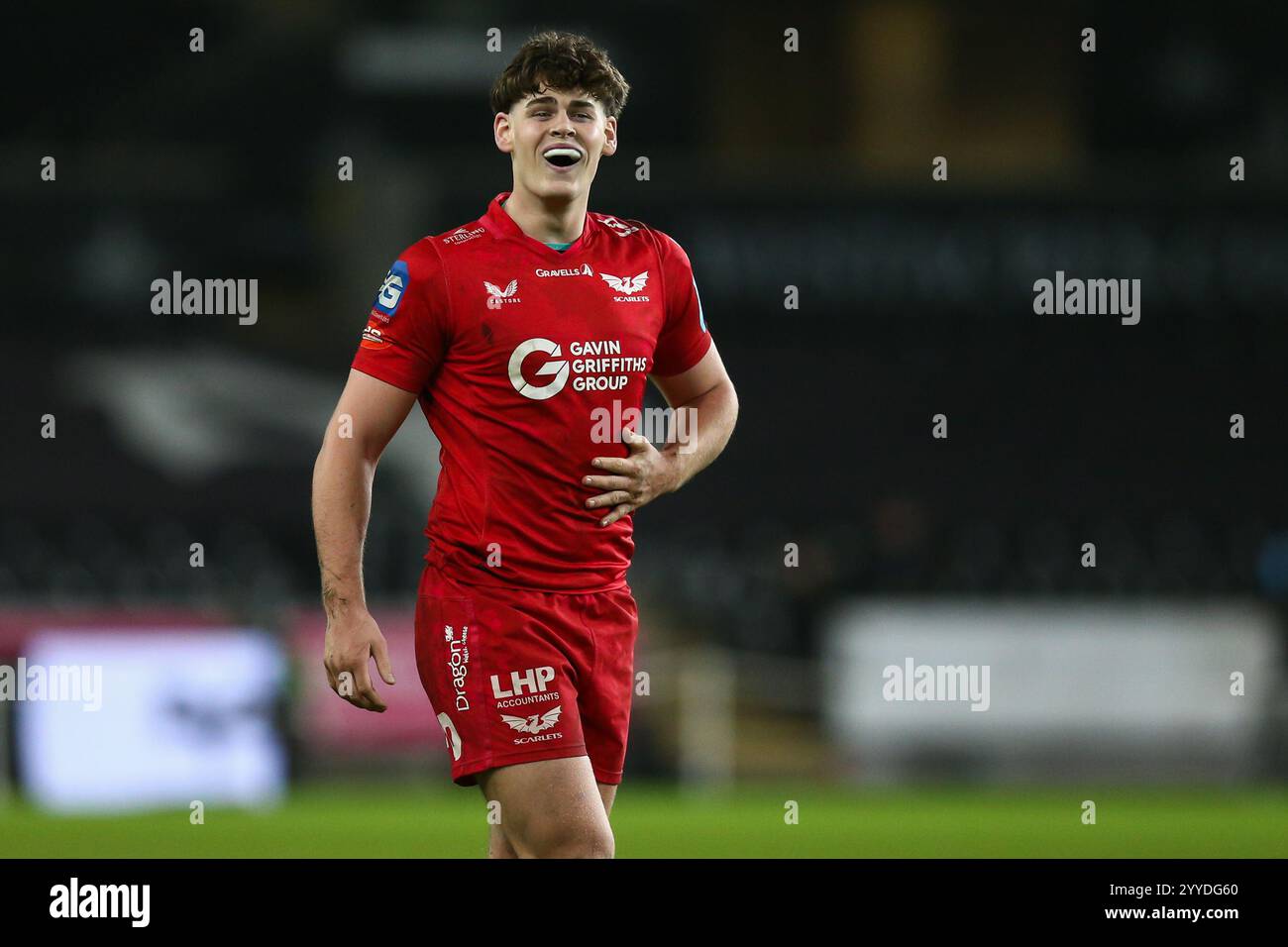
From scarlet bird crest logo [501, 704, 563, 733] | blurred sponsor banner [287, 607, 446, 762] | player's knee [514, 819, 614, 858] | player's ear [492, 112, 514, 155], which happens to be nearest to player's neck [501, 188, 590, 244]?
player's ear [492, 112, 514, 155]

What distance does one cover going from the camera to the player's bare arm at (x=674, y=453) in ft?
15.4

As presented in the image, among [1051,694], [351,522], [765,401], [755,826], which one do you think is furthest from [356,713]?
[351,522]

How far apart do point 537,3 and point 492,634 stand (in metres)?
14.0

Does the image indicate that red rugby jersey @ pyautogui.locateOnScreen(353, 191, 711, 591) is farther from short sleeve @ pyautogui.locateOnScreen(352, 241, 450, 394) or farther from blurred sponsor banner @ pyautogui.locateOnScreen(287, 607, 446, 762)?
blurred sponsor banner @ pyautogui.locateOnScreen(287, 607, 446, 762)

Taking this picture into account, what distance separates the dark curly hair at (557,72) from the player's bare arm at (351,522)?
0.74m

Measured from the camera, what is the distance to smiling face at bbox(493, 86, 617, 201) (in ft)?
15.2

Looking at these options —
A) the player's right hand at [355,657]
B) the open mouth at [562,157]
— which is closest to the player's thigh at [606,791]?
the player's right hand at [355,657]

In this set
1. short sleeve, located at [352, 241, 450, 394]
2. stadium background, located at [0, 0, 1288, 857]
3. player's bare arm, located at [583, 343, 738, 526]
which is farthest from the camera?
stadium background, located at [0, 0, 1288, 857]

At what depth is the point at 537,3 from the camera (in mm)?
17812

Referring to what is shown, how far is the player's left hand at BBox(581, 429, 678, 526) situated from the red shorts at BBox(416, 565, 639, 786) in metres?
0.20

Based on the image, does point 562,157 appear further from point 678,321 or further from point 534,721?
point 534,721

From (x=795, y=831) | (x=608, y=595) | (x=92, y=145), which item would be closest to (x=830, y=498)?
(x=795, y=831)

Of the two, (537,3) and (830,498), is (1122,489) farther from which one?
(537,3)
